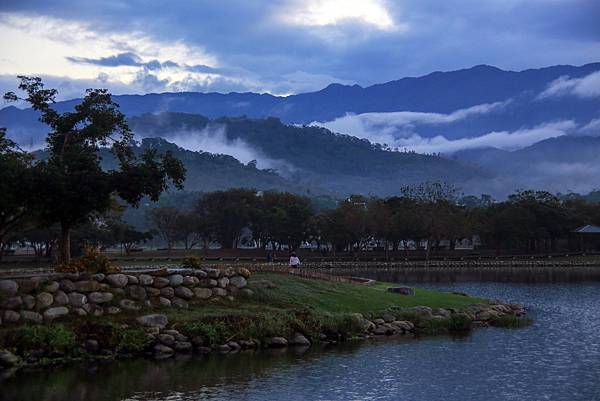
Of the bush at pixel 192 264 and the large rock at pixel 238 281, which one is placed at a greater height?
the bush at pixel 192 264

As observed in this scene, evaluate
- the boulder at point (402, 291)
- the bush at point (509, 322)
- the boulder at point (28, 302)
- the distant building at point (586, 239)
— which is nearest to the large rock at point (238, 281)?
the boulder at point (28, 302)

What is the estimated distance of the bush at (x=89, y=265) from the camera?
116ft

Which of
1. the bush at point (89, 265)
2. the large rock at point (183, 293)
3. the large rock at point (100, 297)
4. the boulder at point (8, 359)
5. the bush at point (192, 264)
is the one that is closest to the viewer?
the boulder at point (8, 359)

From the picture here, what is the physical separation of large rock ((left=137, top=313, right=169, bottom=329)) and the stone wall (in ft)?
3.30

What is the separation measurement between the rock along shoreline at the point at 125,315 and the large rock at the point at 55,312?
44 millimetres

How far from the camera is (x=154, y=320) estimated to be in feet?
110

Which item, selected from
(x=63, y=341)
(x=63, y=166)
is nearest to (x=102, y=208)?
(x=63, y=166)

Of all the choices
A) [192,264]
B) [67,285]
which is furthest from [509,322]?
[67,285]

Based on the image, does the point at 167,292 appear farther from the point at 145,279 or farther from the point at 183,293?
the point at 145,279

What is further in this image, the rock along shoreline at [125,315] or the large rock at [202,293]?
the large rock at [202,293]

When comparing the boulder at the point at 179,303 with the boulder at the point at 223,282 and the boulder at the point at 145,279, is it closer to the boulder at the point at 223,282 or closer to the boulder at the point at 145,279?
the boulder at the point at 145,279

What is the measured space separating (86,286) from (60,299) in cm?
133

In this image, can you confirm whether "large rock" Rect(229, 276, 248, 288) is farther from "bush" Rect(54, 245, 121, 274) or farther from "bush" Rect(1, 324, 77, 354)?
"bush" Rect(1, 324, 77, 354)

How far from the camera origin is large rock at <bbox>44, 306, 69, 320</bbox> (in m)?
32.1
